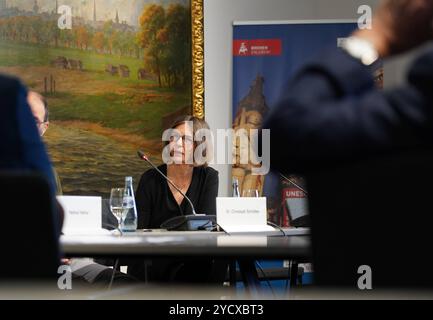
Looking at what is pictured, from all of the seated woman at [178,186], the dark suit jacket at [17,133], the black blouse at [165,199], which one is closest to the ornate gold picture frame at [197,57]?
the seated woman at [178,186]

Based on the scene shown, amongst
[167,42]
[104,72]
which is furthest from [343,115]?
[167,42]

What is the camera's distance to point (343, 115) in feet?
2.86

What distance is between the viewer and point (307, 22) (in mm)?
6340

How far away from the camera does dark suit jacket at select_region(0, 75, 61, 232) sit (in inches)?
45.0

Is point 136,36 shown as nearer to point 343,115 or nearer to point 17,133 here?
point 17,133

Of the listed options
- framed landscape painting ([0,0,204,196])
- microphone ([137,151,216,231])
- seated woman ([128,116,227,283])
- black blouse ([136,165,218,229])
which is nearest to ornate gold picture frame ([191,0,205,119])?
framed landscape painting ([0,0,204,196])

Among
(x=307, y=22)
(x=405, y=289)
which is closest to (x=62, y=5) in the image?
(x=307, y=22)

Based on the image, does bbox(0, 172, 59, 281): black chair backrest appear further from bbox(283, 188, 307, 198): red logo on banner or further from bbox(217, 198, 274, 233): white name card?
A: bbox(283, 188, 307, 198): red logo on banner

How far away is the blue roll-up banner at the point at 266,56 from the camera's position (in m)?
6.31

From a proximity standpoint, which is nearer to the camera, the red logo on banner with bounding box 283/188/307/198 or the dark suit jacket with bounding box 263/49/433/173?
the dark suit jacket with bounding box 263/49/433/173

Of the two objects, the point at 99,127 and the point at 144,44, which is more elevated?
the point at 144,44

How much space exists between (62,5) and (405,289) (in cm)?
561

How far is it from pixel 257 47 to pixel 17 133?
5.30 metres
